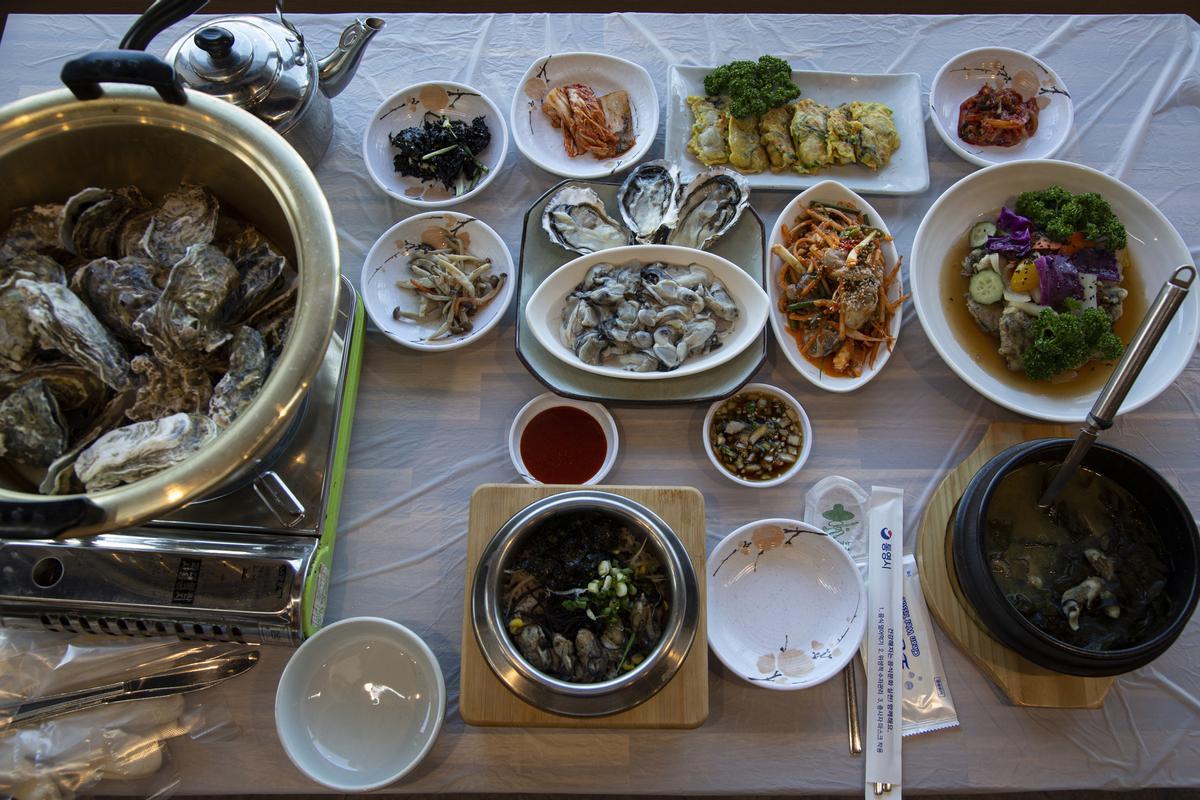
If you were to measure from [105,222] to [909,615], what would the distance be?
1.68m

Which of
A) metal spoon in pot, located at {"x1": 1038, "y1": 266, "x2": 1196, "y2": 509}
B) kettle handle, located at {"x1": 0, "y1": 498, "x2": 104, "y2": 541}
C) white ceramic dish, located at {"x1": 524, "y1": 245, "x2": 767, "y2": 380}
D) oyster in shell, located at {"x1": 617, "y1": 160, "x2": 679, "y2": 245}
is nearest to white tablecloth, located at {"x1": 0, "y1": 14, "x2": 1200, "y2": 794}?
white ceramic dish, located at {"x1": 524, "y1": 245, "x2": 767, "y2": 380}

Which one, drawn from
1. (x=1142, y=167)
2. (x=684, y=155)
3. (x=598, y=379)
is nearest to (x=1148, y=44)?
(x=1142, y=167)

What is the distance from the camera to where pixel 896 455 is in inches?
64.5

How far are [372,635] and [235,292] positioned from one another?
666 millimetres

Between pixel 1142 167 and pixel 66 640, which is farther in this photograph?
pixel 1142 167

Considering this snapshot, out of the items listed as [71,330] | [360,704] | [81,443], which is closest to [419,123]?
[71,330]

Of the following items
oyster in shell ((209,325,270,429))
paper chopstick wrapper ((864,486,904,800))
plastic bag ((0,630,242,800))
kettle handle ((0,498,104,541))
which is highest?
kettle handle ((0,498,104,541))

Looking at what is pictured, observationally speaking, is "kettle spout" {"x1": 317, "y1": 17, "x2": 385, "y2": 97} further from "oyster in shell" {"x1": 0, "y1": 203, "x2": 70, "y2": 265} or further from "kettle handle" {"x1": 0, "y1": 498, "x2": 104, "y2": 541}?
"kettle handle" {"x1": 0, "y1": 498, "x2": 104, "y2": 541}

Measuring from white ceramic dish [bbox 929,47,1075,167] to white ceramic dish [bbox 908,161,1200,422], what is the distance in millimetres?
155

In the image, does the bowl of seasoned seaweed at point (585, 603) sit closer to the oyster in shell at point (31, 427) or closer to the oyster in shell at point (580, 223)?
the oyster in shell at point (580, 223)

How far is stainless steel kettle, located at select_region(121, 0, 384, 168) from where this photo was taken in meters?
1.54

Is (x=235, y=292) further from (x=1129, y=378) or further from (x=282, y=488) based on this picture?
(x=1129, y=378)

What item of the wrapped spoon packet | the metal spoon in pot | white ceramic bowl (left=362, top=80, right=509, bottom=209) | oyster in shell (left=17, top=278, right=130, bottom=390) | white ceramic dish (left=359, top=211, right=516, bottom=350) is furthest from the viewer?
white ceramic bowl (left=362, top=80, right=509, bottom=209)

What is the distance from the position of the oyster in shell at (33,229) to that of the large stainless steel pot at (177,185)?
2 cm
